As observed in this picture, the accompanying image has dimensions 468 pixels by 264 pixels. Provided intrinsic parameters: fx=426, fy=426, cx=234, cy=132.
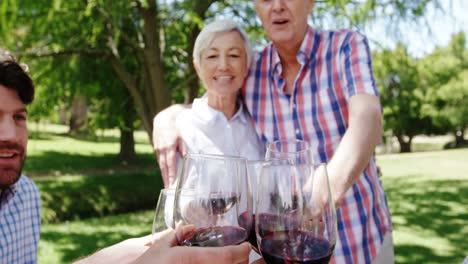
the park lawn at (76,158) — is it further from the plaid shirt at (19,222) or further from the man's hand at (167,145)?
the man's hand at (167,145)

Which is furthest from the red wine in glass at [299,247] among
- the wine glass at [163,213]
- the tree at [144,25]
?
the tree at [144,25]

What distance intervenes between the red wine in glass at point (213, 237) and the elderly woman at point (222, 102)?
115 centimetres

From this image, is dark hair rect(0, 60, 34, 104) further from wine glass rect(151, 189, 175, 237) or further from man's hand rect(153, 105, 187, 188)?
wine glass rect(151, 189, 175, 237)

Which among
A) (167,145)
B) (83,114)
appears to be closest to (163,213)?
(167,145)

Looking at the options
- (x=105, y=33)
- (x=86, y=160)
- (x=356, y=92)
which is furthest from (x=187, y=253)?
(x=86, y=160)

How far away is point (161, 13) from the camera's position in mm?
8523

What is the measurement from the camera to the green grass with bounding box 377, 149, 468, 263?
20.3 feet

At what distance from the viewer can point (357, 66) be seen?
204cm

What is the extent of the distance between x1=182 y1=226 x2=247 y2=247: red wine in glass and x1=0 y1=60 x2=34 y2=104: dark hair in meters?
1.83

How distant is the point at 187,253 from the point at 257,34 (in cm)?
675

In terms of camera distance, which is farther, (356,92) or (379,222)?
(379,222)

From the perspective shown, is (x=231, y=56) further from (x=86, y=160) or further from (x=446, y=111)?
(x=446, y=111)

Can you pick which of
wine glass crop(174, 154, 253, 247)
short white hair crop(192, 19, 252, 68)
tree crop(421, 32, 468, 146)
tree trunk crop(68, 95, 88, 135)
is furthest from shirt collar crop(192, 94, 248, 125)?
tree crop(421, 32, 468, 146)

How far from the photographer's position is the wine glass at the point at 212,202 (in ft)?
3.83
